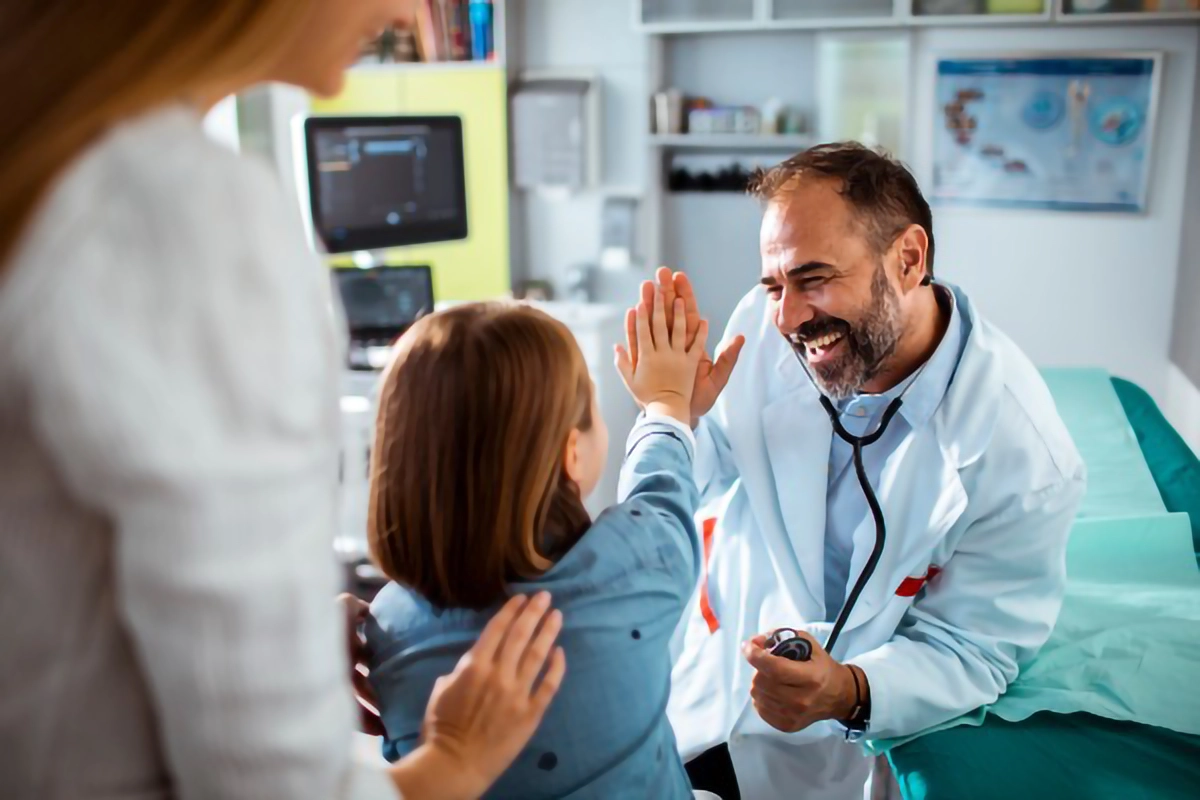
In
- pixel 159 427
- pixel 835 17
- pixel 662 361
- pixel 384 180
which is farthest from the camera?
pixel 835 17

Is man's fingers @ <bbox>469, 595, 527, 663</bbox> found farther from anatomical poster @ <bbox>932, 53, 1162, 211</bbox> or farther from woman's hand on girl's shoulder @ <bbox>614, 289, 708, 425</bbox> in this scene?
anatomical poster @ <bbox>932, 53, 1162, 211</bbox>

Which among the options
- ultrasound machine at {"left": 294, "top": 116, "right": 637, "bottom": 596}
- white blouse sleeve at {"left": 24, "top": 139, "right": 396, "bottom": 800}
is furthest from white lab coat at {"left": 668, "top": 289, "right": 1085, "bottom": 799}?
ultrasound machine at {"left": 294, "top": 116, "right": 637, "bottom": 596}

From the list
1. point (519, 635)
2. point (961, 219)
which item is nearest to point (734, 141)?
point (961, 219)

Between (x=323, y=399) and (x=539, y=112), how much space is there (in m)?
3.36

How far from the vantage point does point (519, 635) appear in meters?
0.70

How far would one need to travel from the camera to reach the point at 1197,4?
306cm

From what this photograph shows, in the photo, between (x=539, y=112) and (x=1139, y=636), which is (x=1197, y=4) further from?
(x=1139, y=636)

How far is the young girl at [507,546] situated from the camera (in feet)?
2.98

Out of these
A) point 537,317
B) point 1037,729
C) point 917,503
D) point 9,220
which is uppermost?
point 9,220

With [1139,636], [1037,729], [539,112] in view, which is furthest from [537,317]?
[539,112]

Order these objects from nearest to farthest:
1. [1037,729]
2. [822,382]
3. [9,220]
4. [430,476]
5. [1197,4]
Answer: [9,220], [430,476], [1037,729], [822,382], [1197,4]

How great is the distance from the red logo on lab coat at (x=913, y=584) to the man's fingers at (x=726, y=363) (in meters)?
0.36

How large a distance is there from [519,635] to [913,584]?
81 cm

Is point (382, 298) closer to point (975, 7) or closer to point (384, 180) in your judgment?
point (384, 180)
